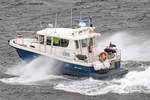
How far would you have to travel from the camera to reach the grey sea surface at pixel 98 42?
86.2 feet

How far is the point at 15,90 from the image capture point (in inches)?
1067

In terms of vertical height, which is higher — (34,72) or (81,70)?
(81,70)

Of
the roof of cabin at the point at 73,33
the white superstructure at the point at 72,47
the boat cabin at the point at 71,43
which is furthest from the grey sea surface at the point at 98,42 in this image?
the roof of cabin at the point at 73,33

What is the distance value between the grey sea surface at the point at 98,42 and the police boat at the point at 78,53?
0.50 metres

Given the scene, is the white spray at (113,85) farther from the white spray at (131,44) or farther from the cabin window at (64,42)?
the white spray at (131,44)

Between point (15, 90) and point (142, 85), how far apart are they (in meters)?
7.70

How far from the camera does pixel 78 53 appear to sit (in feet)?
93.6

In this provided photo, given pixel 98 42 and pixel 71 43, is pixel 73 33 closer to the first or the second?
pixel 71 43

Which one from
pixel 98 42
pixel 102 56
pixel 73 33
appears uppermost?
pixel 73 33

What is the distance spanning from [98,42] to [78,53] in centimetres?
791

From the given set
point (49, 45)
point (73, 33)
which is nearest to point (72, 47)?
point (73, 33)

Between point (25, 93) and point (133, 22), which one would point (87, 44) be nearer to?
point (25, 93)

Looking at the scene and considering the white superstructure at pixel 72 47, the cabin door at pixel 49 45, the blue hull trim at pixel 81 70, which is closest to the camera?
the blue hull trim at pixel 81 70

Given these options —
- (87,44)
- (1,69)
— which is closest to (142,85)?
(87,44)
